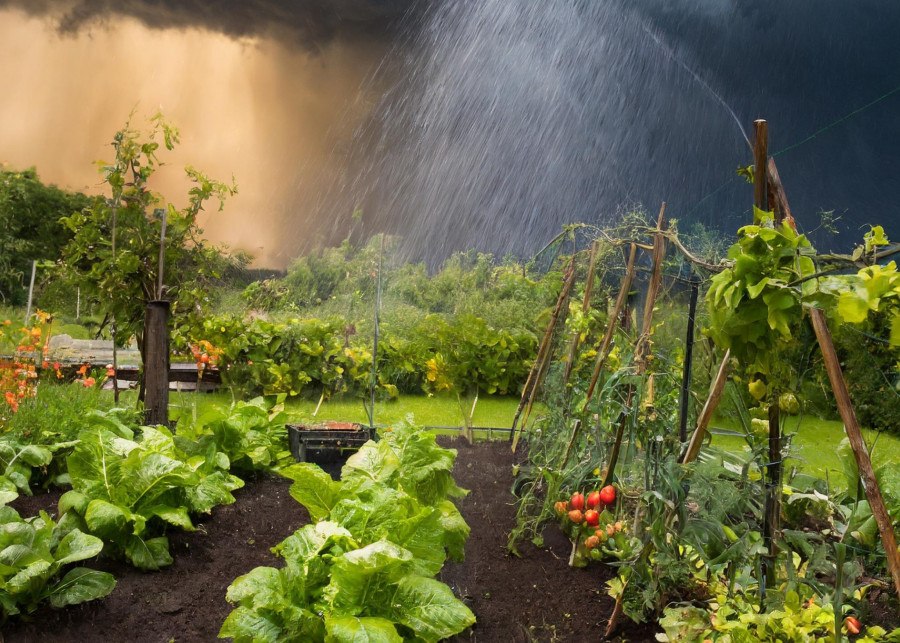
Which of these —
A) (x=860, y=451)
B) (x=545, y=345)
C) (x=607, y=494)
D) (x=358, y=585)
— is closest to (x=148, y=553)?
(x=358, y=585)

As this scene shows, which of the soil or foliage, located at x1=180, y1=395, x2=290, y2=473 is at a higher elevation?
foliage, located at x1=180, y1=395, x2=290, y2=473

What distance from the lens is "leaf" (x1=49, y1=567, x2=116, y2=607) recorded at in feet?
5.35

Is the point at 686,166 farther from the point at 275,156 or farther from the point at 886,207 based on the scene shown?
the point at 275,156

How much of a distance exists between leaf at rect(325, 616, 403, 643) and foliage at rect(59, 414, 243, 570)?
2.81 ft

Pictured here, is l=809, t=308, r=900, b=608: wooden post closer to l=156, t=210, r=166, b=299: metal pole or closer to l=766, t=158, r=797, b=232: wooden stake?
l=766, t=158, r=797, b=232: wooden stake

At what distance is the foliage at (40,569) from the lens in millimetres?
1557

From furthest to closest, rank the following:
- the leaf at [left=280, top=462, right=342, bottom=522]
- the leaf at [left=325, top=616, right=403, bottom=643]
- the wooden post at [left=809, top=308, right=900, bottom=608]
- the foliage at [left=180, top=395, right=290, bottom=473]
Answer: the foliage at [left=180, top=395, right=290, bottom=473] → the leaf at [left=280, top=462, right=342, bottom=522] → the leaf at [left=325, top=616, right=403, bottom=643] → the wooden post at [left=809, top=308, right=900, bottom=608]

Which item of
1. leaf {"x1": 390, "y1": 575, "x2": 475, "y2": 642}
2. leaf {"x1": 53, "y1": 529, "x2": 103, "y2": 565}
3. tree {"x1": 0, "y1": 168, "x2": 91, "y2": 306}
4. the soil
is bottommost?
the soil

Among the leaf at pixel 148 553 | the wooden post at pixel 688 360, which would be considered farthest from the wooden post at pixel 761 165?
→ the leaf at pixel 148 553

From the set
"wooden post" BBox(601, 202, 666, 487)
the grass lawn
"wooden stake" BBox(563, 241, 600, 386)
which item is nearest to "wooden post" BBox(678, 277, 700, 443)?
"wooden post" BBox(601, 202, 666, 487)

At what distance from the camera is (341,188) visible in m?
11.0

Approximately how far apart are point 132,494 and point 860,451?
1.84m

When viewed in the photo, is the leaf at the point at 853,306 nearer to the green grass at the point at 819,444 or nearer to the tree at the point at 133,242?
the green grass at the point at 819,444

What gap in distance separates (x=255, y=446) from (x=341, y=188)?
864 cm
